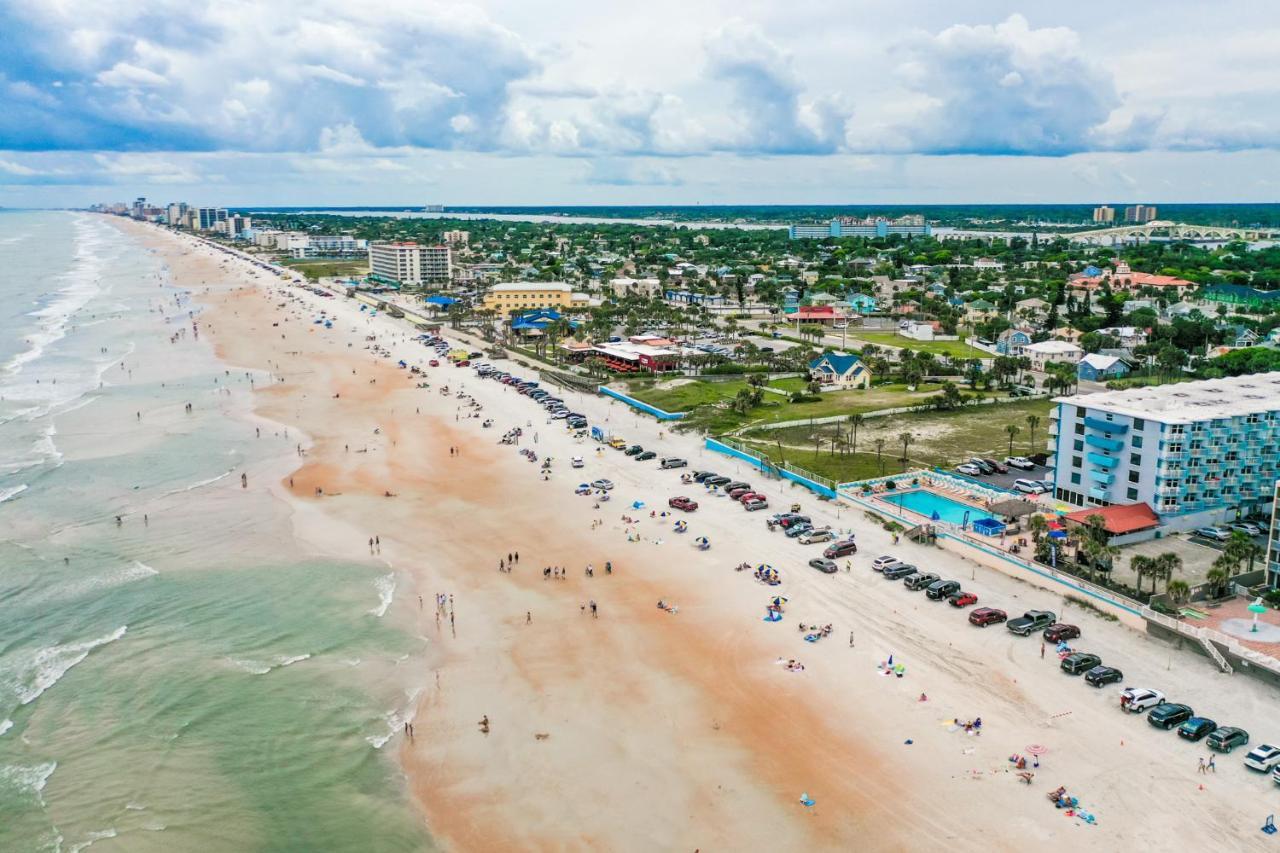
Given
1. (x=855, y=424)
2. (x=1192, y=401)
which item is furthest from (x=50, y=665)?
(x=1192, y=401)

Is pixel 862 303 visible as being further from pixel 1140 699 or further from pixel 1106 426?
pixel 1140 699

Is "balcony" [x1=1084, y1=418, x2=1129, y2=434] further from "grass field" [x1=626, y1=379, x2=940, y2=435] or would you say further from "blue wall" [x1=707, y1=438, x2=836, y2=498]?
"grass field" [x1=626, y1=379, x2=940, y2=435]

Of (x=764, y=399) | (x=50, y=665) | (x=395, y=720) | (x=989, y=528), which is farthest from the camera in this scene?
(x=764, y=399)

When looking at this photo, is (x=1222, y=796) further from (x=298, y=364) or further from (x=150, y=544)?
(x=298, y=364)

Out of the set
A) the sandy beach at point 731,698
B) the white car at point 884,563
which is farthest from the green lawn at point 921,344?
the white car at point 884,563

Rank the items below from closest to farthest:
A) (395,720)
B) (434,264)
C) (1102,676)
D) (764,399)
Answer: (395,720), (1102,676), (764,399), (434,264)

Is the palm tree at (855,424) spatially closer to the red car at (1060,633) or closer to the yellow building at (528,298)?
the red car at (1060,633)
